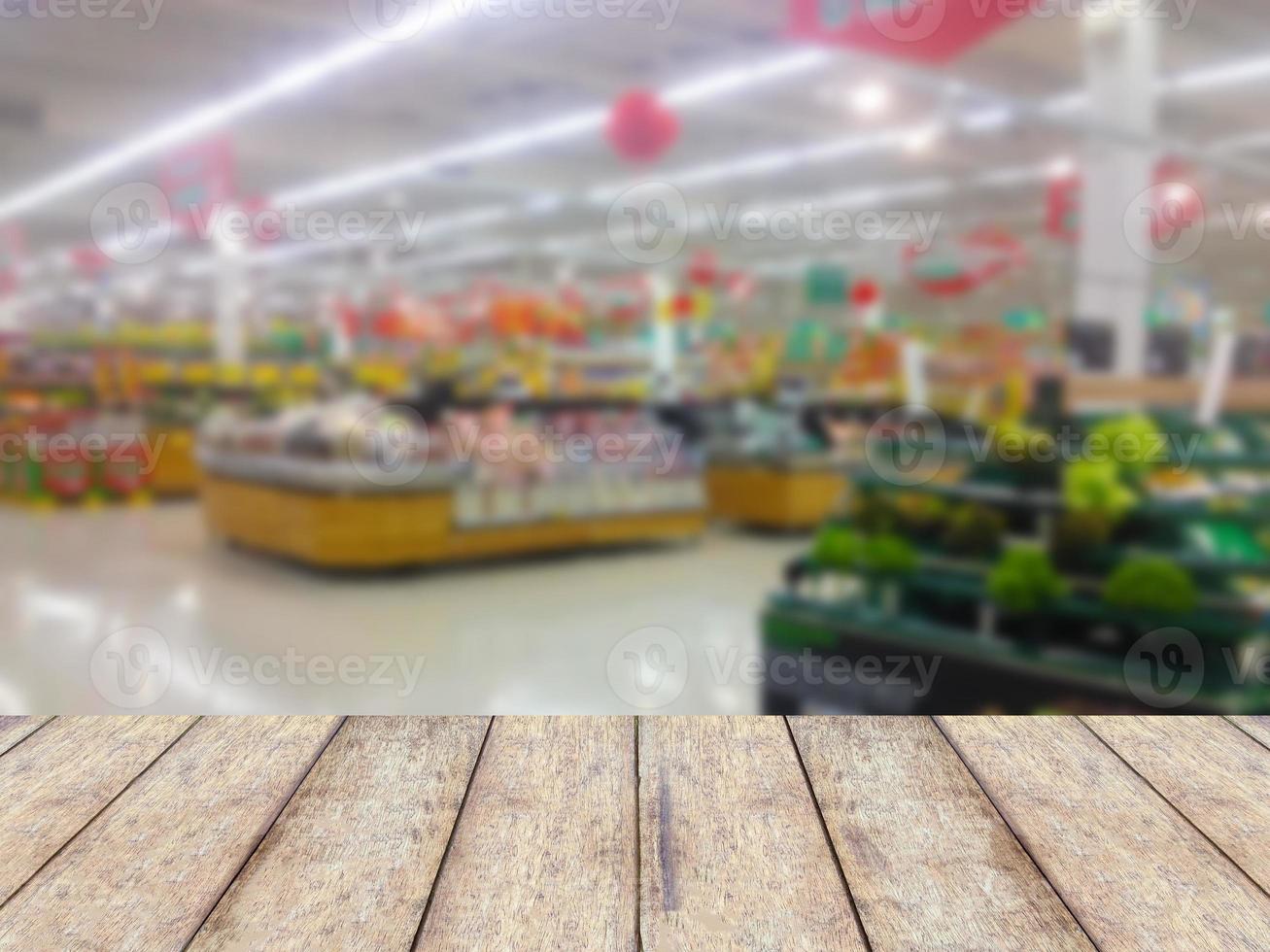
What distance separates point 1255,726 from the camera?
2105 mm

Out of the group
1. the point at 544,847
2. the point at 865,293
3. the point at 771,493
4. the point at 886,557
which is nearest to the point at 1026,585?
the point at 886,557

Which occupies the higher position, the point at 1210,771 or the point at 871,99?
the point at 871,99

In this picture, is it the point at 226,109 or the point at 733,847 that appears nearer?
the point at 733,847

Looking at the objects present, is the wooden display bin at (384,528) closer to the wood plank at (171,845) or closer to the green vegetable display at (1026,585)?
the green vegetable display at (1026,585)

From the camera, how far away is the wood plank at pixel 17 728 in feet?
6.41

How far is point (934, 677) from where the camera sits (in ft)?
8.42

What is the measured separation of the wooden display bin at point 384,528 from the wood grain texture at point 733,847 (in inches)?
25.7

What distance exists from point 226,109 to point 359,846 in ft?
5.52

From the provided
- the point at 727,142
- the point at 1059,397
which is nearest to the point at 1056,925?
the point at 1059,397

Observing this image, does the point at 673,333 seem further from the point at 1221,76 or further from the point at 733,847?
the point at 1221,76

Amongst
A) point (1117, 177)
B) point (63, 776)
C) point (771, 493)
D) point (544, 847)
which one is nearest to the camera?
point (544, 847)

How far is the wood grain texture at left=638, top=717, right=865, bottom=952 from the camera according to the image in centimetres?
122

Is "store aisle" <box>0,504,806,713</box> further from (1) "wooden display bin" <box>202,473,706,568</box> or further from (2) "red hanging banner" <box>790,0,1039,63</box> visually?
(2) "red hanging banner" <box>790,0,1039,63</box>

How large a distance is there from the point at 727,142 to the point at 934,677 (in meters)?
1.33
